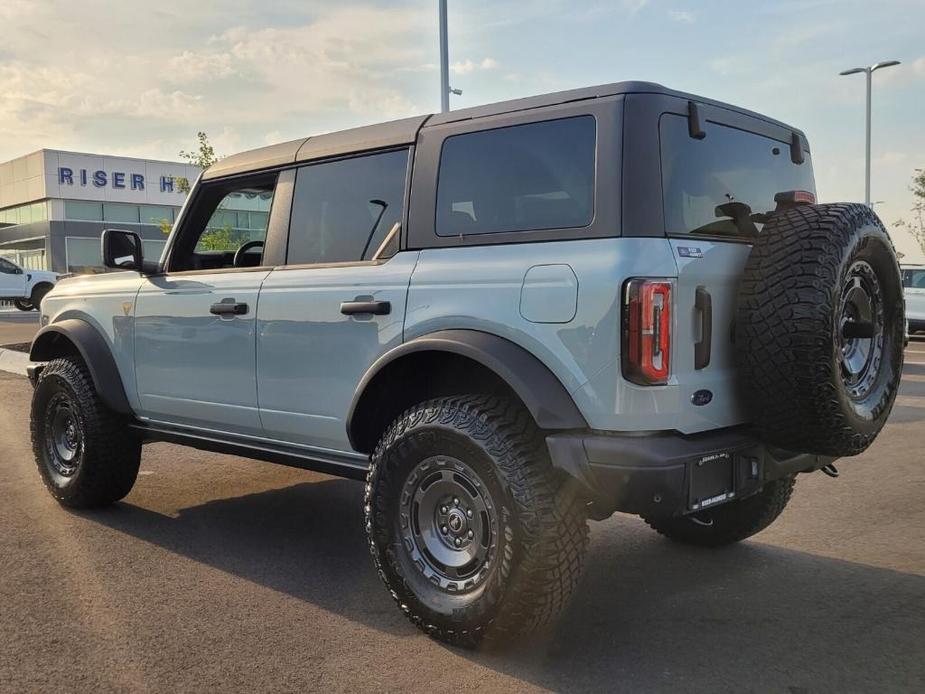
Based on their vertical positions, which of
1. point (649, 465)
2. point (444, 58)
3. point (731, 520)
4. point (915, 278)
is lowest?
point (731, 520)

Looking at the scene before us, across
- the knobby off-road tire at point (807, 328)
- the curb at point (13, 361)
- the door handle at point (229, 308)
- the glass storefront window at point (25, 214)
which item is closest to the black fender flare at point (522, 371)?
the knobby off-road tire at point (807, 328)

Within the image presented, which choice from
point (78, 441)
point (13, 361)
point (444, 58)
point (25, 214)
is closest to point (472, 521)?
point (78, 441)

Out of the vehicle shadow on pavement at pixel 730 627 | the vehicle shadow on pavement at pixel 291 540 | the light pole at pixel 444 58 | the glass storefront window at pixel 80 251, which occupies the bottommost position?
the vehicle shadow on pavement at pixel 730 627

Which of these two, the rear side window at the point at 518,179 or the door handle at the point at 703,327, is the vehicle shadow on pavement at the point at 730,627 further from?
the rear side window at the point at 518,179


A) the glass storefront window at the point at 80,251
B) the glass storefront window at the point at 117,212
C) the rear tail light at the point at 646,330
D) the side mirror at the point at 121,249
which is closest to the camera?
the rear tail light at the point at 646,330

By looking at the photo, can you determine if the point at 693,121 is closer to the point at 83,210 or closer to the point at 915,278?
the point at 915,278

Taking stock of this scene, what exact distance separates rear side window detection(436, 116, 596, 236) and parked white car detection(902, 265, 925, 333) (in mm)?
17367

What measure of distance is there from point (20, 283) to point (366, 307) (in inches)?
1030

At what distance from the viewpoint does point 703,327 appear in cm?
310

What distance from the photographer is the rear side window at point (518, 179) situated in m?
3.22

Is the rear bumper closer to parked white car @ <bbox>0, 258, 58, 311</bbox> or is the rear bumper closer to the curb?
the curb

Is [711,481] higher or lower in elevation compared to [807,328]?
lower

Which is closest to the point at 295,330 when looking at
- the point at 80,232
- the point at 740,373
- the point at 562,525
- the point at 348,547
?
the point at 348,547

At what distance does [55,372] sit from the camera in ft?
17.5
